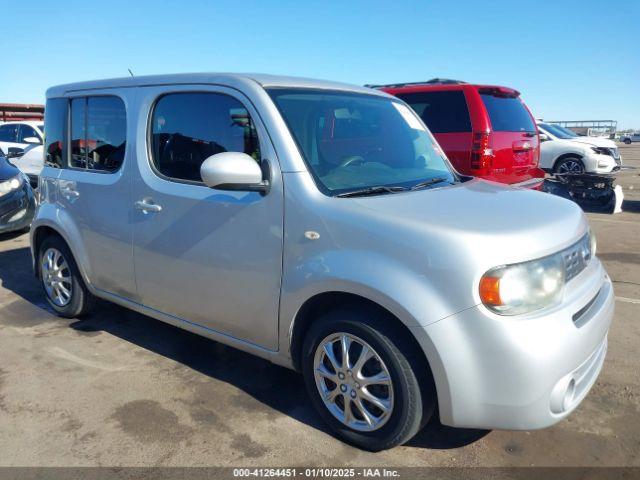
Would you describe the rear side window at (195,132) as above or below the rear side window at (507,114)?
below

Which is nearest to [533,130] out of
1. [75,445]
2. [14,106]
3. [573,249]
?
[573,249]

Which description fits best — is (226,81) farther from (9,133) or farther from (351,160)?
(9,133)

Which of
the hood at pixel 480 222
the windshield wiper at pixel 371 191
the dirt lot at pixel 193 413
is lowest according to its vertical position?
the dirt lot at pixel 193 413

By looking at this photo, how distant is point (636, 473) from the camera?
97.8 inches

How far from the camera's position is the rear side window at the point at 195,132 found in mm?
3016

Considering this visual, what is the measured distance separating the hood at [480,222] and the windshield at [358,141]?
0.27m

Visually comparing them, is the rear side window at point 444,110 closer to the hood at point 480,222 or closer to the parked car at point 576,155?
the hood at point 480,222

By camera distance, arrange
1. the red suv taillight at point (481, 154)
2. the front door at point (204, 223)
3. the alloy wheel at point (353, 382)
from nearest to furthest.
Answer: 1. the alloy wheel at point (353, 382)
2. the front door at point (204, 223)
3. the red suv taillight at point (481, 154)

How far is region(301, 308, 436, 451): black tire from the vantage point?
95.0 inches

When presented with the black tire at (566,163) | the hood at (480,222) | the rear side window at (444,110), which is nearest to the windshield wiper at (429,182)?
the hood at (480,222)

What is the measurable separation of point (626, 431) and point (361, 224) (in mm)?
1862

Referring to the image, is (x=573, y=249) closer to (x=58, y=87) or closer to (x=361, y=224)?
(x=361, y=224)

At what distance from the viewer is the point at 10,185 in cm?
761

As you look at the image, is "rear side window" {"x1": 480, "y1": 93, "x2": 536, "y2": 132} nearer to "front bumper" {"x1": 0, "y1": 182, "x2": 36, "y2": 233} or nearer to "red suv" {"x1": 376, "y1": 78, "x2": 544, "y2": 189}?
"red suv" {"x1": 376, "y1": 78, "x2": 544, "y2": 189}
